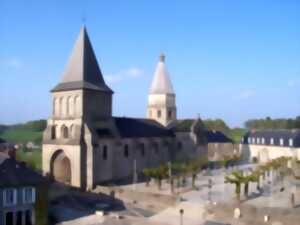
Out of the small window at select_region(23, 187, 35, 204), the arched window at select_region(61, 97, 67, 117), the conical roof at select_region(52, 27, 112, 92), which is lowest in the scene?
the small window at select_region(23, 187, 35, 204)

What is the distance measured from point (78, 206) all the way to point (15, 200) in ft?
25.9

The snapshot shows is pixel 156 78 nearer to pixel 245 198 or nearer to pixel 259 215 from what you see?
pixel 245 198

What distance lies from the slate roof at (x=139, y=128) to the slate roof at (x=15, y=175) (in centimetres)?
1681

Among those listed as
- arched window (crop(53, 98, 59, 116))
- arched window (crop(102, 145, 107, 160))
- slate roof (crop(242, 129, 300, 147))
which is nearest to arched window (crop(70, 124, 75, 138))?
arched window (crop(53, 98, 59, 116))

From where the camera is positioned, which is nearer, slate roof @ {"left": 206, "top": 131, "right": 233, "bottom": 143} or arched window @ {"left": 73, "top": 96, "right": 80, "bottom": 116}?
arched window @ {"left": 73, "top": 96, "right": 80, "bottom": 116}

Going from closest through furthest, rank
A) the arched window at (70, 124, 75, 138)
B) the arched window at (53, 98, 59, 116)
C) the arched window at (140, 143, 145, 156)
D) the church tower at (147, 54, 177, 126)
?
the arched window at (70, 124, 75, 138) → the arched window at (53, 98, 59, 116) → the arched window at (140, 143, 145, 156) → the church tower at (147, 54, 177, 126)

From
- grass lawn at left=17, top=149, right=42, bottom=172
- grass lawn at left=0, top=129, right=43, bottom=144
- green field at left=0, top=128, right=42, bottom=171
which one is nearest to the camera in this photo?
grass lawn at left=17, top=149, right=42, bottom=172

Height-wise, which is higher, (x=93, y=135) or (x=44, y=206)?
(x=93, y=135)

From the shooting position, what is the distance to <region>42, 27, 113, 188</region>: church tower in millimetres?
39344

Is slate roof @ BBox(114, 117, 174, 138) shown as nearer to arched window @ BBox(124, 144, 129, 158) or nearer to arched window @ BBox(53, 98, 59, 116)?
arched window @ BBox(124, 144, 129, 158)

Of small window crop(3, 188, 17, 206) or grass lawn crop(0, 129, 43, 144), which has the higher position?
grass lawn crop(0, 129, 43, 144)

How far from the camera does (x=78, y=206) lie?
109ft

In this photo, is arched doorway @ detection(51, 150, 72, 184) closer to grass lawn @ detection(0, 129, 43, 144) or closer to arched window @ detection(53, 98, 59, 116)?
arched window @ detection(53, 98, 59, 116)

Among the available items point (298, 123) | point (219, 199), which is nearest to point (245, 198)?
point (219, 199)
